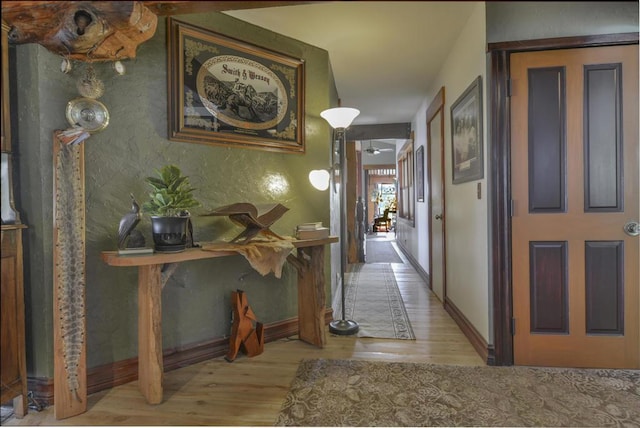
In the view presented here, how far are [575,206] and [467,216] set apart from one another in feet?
2.35

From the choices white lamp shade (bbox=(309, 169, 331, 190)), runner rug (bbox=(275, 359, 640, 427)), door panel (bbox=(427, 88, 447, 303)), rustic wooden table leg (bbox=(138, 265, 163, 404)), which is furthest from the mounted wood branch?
door panel (bbox=(427, 88, 447, 303))

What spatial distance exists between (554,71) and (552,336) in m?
1.70

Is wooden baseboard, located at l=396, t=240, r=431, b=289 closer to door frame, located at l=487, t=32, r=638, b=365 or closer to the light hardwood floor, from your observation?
the light hardwood floor

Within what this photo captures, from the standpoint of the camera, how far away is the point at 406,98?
14.9 ft

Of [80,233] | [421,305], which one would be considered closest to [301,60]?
[80,233]

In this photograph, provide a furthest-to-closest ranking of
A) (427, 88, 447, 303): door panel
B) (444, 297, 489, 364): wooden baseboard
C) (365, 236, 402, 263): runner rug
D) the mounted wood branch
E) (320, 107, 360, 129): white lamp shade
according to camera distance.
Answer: (365, 236, 402, 263): runner rug → (427, 88, 447, 303): door panel → (320, 107, 360, 129): white lamp shade → (444, 297, 489, 364): wooden baseboard → the mounted wood branch

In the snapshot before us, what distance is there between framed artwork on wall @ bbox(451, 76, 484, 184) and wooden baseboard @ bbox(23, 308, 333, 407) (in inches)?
73.3

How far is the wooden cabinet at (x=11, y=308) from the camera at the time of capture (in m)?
1.56

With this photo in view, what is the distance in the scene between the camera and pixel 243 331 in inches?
92.4

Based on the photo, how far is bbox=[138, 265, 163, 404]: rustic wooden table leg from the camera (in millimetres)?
1789

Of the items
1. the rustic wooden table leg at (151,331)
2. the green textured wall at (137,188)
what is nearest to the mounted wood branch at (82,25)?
the green textured wall at (137,188)

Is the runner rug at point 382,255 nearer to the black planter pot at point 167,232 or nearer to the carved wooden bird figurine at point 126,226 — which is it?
the black planter pot at point 167,232

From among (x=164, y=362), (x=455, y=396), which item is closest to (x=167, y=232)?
(x=164, y=362)

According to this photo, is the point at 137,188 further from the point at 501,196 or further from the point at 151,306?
the point at 501,196
